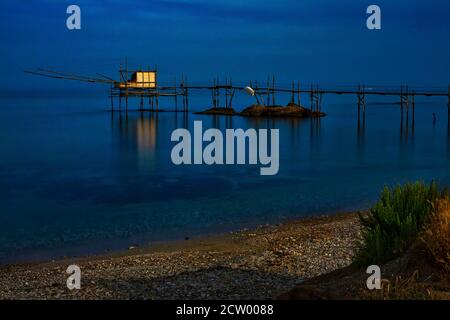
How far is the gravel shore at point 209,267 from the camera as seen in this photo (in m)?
8.36

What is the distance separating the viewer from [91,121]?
5928 cm

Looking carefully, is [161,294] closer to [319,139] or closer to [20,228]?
[20,228]

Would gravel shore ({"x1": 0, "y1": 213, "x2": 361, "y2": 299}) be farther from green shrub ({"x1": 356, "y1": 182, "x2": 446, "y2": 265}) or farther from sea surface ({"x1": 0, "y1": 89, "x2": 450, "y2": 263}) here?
sea surface ({"x1": 0, "y1": 89, "x2": 450, "y2": 263})

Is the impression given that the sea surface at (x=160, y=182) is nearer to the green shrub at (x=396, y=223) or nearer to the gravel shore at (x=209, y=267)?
the gravel shore at (x=209, y=267)

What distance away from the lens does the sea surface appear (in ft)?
54.3

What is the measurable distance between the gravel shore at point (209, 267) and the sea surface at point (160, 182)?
1455mm

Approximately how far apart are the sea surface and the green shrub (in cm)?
787

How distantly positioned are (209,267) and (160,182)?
49.3 feet

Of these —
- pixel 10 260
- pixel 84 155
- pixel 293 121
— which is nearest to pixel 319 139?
pixel 293 121

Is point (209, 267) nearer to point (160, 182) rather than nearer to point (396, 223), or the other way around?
point (396, 223)

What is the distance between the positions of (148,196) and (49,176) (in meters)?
7.80

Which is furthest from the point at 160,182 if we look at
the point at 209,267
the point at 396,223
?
the point at 396,223

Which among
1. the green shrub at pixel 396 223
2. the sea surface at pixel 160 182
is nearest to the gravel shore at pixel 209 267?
the green shrub at pixel 396 223
